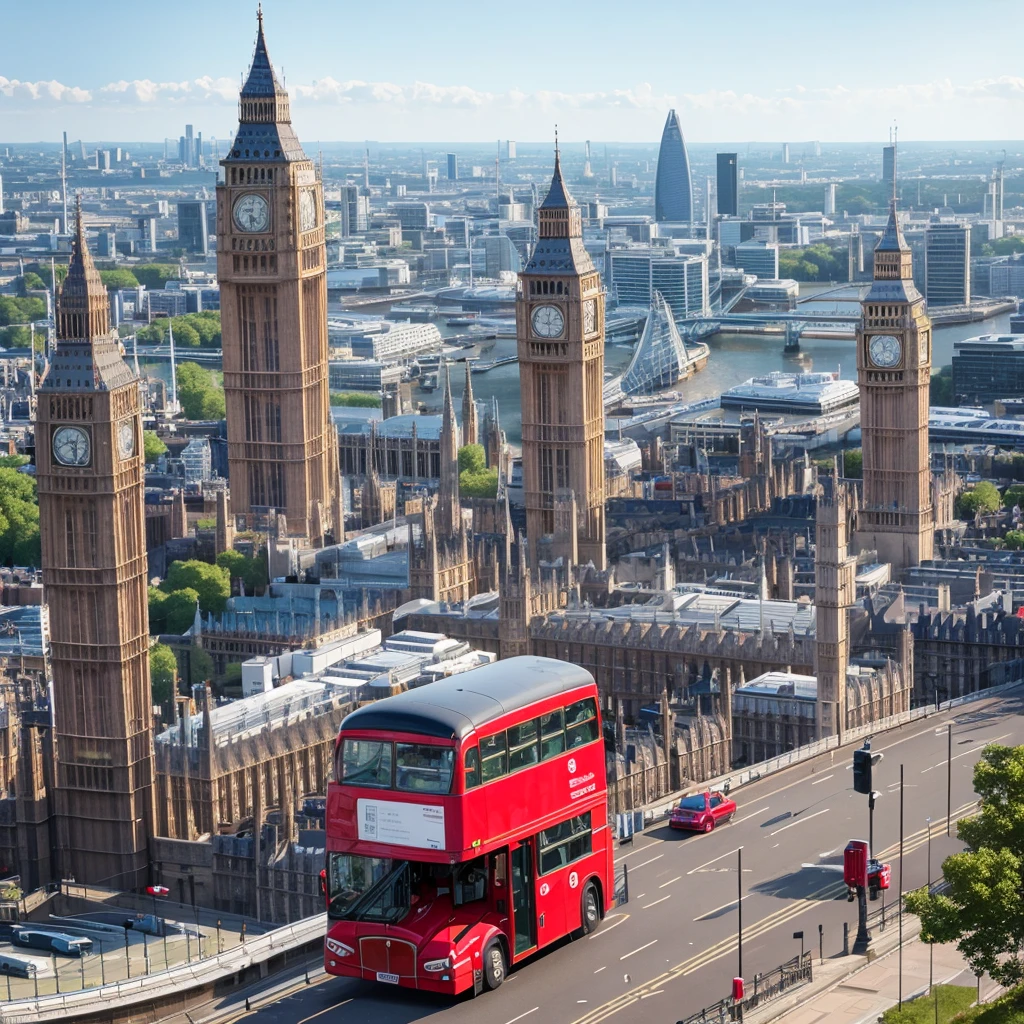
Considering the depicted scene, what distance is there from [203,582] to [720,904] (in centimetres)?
6324

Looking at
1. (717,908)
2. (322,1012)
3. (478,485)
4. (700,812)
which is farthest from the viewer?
(478,485)

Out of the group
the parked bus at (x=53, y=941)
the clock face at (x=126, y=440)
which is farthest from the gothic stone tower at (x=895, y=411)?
the parked bus at (x=53, y=941)

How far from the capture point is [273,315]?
431ft

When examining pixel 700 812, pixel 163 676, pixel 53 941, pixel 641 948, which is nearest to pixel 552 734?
pixel 641 948

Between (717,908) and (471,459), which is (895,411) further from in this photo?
(717,908)

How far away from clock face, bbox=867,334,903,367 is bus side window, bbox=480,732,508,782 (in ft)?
226

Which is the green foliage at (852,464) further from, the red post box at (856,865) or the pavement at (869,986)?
the pavement at (869,986)

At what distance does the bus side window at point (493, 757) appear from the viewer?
53750 mm

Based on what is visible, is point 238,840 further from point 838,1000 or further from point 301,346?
point 301,346

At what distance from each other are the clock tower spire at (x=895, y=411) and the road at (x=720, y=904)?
37147 millimetres

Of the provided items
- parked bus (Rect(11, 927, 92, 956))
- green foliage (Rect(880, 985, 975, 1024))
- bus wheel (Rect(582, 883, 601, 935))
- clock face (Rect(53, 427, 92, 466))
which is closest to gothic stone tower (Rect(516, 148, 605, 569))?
clock face (Rect(53, 427, 92, 466))

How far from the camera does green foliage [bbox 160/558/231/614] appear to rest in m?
122

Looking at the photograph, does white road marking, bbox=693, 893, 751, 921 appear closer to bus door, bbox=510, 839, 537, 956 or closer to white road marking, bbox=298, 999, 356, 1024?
bus door, bbox=510, 839, 537, 956

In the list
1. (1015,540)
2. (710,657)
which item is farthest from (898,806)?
(1015,540)
